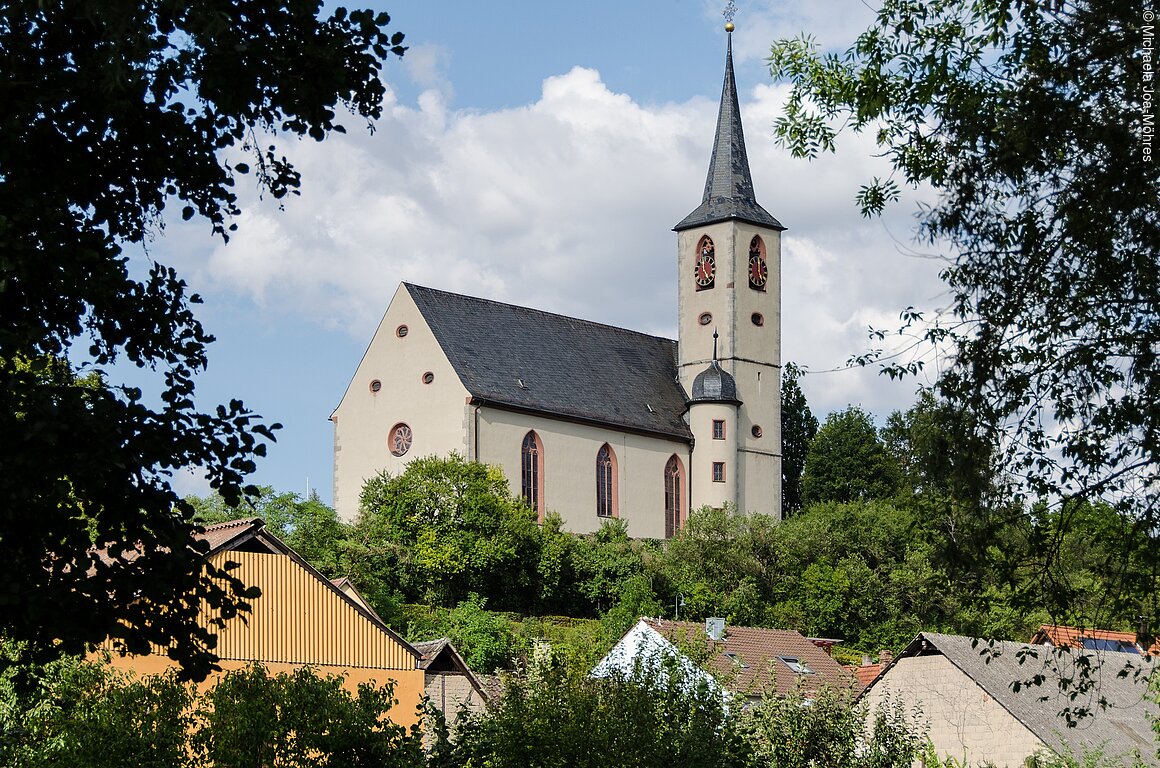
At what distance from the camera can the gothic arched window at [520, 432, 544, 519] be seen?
6162 cm

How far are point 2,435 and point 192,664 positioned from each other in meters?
2.09

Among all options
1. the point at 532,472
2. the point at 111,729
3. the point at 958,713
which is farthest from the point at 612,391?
the point at 111,729

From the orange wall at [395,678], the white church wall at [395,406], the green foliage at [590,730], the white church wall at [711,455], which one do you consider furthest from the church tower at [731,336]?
the green foliage at [590,730]

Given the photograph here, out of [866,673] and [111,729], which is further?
[866,673]

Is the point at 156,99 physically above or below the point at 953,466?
above

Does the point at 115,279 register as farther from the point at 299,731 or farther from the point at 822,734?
the point at 822,734

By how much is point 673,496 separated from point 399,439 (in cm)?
1177

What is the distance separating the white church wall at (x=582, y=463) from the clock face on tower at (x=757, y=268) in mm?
7714

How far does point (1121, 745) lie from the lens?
119 ft

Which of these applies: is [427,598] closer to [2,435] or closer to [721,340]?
[721,340]

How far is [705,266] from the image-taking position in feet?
229

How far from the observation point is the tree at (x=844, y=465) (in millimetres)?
79938

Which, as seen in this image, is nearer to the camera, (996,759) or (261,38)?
(261,38)

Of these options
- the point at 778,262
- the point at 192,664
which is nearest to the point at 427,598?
the point at 778,262
